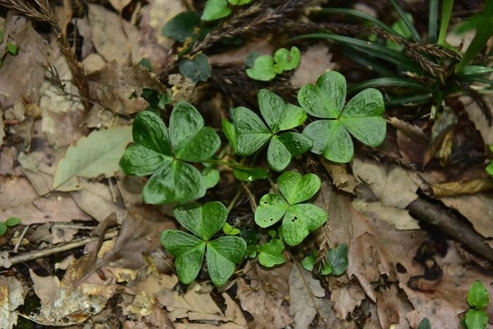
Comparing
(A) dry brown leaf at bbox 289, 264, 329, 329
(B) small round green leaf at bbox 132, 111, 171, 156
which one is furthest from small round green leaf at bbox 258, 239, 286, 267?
(B) small round green leaf at bbox 132, 111, 171, 156

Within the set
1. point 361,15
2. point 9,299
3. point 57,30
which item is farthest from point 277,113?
point 9,299

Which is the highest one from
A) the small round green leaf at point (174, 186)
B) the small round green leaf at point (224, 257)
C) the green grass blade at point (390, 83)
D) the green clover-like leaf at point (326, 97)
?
the green clover-like leaf at point (326, 97)

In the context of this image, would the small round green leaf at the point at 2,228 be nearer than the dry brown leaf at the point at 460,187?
Yes

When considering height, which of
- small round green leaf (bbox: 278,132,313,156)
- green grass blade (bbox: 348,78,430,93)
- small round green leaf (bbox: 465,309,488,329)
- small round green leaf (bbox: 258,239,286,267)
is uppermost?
green grass blade (bbox: 348,78,430,93)

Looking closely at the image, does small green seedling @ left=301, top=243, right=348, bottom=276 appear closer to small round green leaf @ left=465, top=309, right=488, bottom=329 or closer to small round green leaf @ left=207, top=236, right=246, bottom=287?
small round green leaf @ left=207, top=236, right=246, bottom=287

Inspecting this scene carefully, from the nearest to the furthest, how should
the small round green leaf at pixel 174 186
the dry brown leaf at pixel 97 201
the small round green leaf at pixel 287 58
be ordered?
the small round green leaf at pixel 174 186, the dry brown leaf at pixel 97 201, the small round green leaf at pixel 287 58

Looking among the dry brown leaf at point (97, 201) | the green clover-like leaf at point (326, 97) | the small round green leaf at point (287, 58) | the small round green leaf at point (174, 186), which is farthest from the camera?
the small round green leaf at point (287, 58)

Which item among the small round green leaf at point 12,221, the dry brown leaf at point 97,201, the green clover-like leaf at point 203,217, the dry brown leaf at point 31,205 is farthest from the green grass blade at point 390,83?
the small round green leaf at point 12,221

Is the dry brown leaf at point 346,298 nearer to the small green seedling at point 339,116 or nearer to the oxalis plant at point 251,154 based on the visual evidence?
the oxalis plant at point 251,154
